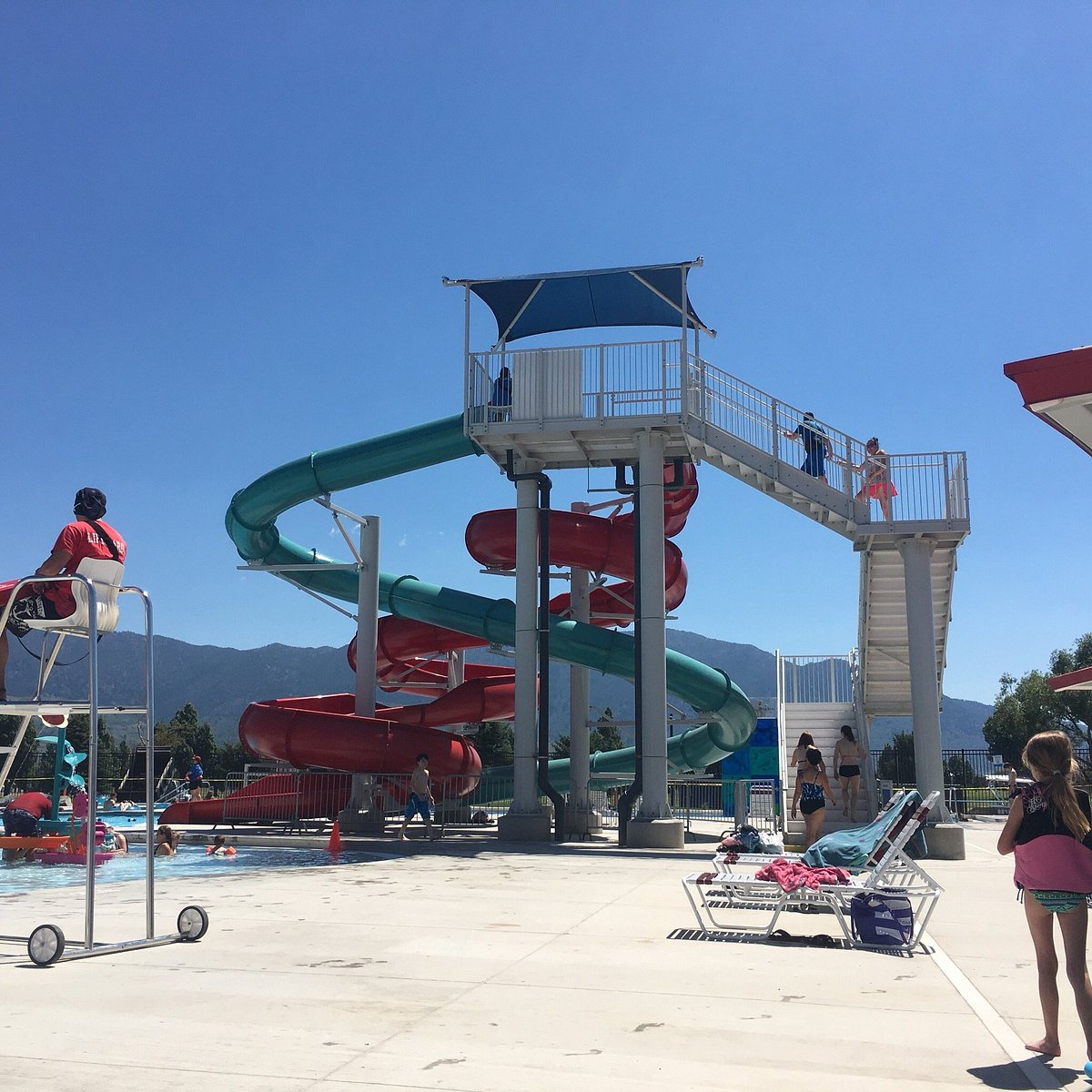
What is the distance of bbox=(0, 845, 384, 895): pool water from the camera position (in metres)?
13.5

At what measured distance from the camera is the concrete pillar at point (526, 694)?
19500 mm

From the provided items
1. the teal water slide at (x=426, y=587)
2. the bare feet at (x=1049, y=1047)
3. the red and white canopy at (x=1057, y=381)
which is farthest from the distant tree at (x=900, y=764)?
the red and white canopy at (x=1057, y=381)

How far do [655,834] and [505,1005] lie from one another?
499 inches

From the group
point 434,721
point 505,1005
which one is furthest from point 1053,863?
point 434,721

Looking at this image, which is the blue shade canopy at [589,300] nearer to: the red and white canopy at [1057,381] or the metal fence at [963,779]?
the red and white canopy at [1057,381]

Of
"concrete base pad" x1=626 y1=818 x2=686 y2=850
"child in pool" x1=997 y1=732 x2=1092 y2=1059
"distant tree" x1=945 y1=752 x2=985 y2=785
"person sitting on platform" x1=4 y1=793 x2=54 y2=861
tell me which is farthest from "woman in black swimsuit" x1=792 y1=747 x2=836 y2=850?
"distant tree" x1=945 y1=752 x2=985 y2=785

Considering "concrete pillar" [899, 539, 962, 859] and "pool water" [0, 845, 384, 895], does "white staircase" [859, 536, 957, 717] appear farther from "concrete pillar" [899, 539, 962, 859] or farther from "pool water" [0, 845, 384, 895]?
"pool water" [0, 845, 384, 895]

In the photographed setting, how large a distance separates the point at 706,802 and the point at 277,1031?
29963 millimetres

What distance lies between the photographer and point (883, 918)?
8.31 m

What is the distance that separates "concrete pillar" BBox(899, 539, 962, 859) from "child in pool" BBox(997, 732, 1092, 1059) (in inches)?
502

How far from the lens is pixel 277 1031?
17.9 ft

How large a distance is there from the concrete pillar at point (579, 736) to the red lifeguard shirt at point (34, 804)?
352 inches

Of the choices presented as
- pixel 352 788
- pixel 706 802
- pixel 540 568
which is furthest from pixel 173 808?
pixel 706 802

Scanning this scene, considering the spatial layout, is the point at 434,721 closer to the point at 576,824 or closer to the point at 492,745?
the point at 576,824
